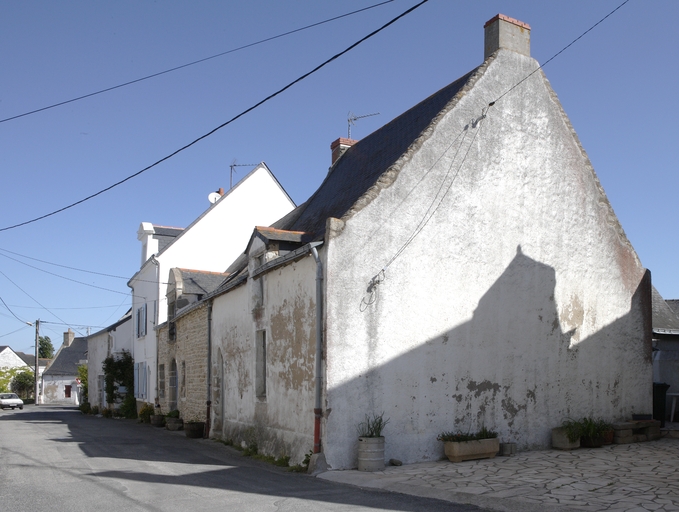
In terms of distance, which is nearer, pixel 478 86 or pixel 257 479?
pixel 257 479

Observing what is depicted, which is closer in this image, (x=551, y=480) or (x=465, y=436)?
(x=551, y=480)

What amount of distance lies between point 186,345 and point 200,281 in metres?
2.23

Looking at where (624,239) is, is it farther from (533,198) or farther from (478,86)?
(478,86)

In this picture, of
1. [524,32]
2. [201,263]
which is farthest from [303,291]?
[201,263]

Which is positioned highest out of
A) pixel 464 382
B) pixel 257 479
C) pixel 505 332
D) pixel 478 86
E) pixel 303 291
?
pixel 478 86

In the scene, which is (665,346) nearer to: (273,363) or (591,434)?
(591,434)

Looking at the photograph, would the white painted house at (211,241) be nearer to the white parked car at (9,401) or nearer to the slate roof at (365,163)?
the slate roof at (365,163)

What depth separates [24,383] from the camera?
64.1m

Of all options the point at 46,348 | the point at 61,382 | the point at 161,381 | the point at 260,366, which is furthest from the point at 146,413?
the point at 46,348

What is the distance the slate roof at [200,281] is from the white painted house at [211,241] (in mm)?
3355

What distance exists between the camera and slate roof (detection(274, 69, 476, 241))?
39.9 feet

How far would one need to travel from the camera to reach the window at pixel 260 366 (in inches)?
502

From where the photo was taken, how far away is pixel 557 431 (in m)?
11.4

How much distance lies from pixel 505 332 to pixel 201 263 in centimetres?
1502
